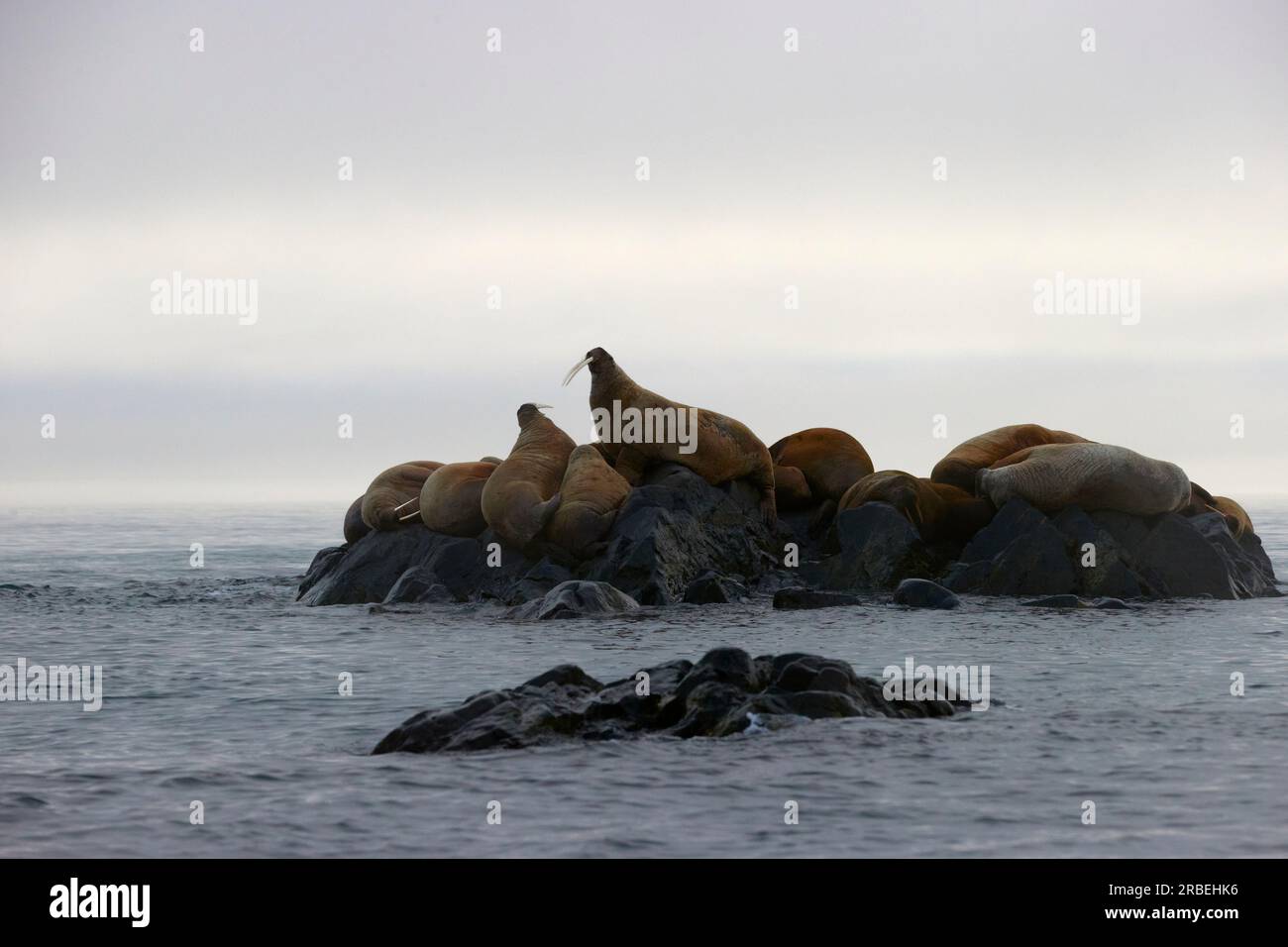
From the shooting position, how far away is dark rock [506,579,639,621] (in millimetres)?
17344

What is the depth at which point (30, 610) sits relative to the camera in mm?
20734

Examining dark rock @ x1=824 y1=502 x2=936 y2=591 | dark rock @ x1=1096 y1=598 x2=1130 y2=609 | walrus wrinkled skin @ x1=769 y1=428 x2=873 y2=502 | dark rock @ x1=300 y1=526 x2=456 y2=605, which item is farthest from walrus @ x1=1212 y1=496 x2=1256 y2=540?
dark rock @ x1=300 y1=526 x2=456 y2=605

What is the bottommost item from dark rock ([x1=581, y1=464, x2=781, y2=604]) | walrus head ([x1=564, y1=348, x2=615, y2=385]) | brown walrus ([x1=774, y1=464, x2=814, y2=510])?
dark rock ([x1=581, y1=464, x2=781, y2=604])

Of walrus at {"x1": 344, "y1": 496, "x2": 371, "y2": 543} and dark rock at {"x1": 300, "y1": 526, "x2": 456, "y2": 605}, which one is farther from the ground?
walrus at {"x1": 344, "y1": 496, "x2": 371, "y2": 543}

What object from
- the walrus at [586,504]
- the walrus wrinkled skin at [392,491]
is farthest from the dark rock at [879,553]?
the walrus wrinkled skin at [392,491]

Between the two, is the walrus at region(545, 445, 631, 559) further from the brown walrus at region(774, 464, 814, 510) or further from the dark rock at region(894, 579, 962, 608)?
the dark rock at region(894, 579, 962, 608)

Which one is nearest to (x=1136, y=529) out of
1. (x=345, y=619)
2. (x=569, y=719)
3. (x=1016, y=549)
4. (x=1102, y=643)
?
(x=1016, y=549)

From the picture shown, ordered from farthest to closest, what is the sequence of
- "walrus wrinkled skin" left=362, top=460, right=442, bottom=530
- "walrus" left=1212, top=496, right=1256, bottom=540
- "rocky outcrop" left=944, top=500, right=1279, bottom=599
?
1. "walrus" left=1212, top=496, right=1256, bottom=540
2. "walrus wrinkled skin" left=362, top=460, right=442, bottom=530
3. "rocky outcrop" left=944, top=500, right=1279, bottom=599

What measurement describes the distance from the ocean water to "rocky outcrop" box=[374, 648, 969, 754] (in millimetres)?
259

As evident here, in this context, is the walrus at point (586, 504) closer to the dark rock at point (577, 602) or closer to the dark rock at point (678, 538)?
the dark rock at point (678, 538)

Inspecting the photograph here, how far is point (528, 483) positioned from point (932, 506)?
574 centimetres

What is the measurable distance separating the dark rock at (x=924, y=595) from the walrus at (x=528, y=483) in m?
4.80
